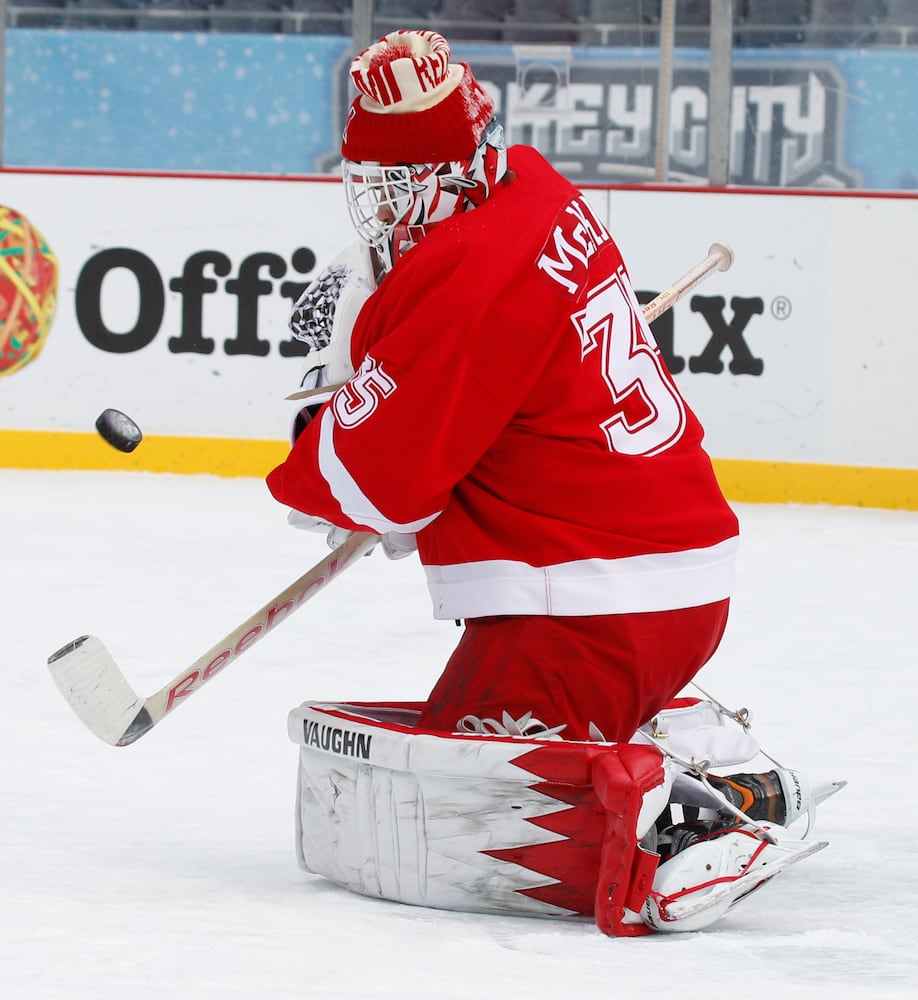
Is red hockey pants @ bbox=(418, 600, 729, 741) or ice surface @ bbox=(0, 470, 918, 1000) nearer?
ice surface @ bbox=(0, 470, 918, 1000)

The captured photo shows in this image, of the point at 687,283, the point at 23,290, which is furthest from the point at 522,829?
the point at 23,290

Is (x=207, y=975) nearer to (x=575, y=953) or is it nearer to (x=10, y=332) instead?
(x=575, y=953)

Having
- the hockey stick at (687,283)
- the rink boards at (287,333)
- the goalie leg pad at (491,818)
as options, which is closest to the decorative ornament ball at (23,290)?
the rink boards at (287,333)

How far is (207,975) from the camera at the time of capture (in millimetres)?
1479

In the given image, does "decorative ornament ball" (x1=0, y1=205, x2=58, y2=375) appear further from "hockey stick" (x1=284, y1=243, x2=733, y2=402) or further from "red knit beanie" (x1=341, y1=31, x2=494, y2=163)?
"red knit beanie" (x1=341, y1=31, x2=494, y2=163)

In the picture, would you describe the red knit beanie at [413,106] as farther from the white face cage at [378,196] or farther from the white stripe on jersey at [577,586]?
the white stripe on jersey at [577,586]

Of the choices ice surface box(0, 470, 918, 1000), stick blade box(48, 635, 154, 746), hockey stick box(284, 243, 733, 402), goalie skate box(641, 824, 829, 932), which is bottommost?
ice surface box(0, 470, 918, 1000)

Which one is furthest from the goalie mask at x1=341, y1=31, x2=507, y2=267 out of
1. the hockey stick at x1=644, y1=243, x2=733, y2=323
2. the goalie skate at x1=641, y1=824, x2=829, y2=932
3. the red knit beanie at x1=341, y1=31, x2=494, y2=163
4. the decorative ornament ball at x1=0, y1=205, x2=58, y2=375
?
the decorative ornament ball at x1=0, y1=205, x2=58, y2=375

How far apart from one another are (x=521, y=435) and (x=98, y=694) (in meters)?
0.59

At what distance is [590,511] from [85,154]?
4.14 metres

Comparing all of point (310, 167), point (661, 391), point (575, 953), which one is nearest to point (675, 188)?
point (310, 167)

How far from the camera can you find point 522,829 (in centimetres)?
170

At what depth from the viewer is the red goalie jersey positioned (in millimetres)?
1686

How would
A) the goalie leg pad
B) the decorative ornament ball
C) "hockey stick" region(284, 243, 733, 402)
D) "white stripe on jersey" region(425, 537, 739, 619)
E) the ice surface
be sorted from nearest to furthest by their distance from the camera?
the ice surface → the goalie leg pad → "white stripe on jersey" region(425, 537, 739, 619) → "hockey stick" region(284, 243, 733, 402) → the decorative ornament ball
